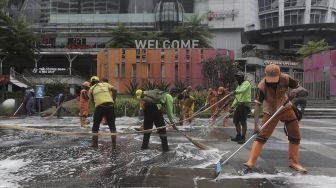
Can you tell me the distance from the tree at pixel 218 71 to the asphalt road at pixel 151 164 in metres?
21.9

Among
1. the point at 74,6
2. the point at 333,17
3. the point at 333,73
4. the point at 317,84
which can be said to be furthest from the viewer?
the point at 333,17

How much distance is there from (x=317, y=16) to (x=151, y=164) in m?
72.2

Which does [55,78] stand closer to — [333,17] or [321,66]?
[321,66]

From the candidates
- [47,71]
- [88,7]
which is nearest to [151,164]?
[47,71]

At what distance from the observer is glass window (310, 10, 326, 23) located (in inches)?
2965

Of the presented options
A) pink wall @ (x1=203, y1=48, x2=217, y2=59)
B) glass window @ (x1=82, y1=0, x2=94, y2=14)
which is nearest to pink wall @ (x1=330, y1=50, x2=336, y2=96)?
pink wall @ (x1=203, y1=48, x2=217, y2=59)

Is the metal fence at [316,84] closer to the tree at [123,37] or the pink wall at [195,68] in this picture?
the pink wall at [195,68]

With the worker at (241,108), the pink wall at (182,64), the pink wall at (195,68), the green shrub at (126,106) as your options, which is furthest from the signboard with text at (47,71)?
the worker at (241,108)

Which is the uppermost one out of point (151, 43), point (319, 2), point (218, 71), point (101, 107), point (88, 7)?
point (319, 2)

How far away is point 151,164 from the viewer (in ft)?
Result: 27.5

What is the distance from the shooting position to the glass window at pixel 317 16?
75.3 metres

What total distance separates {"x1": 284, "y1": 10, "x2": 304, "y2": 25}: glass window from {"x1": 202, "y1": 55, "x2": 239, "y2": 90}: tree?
42124 mm

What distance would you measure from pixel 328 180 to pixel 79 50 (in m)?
59.5

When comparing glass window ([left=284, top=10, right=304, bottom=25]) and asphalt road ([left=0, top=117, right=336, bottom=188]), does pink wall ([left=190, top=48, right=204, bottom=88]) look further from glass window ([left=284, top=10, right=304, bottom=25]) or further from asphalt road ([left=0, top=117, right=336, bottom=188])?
glass window ([left=284, top=10, right=304, bottom=25])
